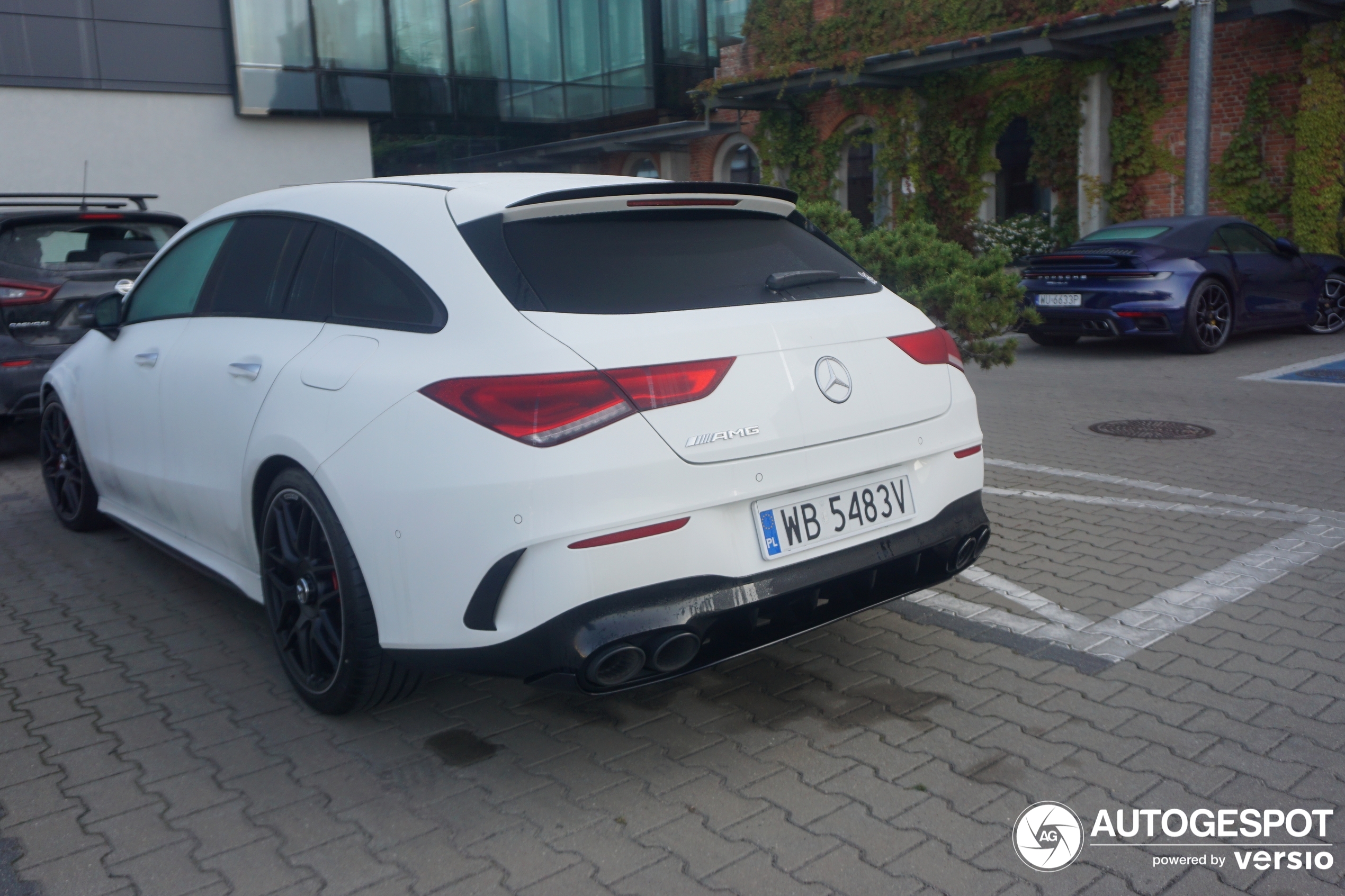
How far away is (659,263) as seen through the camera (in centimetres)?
317

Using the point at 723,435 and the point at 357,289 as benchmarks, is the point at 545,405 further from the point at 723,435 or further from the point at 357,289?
the point at 357,289

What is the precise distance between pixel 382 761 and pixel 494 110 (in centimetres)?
2366

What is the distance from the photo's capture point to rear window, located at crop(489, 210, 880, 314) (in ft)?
9.78

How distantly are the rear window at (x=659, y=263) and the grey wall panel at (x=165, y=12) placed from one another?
1909 cm

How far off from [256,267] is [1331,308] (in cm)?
1316

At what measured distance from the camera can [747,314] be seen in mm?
3094

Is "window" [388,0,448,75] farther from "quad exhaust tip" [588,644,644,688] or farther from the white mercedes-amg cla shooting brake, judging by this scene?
"quad exhaust tip" [588,644,644,688]

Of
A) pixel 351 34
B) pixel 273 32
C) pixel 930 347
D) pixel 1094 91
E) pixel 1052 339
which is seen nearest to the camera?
pixel 930 347

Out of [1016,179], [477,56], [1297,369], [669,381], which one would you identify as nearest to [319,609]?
[669,381]

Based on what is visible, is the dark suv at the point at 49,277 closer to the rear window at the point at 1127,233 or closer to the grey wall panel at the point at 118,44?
the rear window at the point at 1127,233

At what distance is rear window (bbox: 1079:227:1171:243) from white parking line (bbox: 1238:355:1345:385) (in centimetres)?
198

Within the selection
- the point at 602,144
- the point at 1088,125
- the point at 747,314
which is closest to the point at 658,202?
the point at 747,314

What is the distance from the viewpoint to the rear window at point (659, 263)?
2.98 meters

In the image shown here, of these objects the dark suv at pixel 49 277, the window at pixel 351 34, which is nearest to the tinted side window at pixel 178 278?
the dark suv at pixel 49 277
